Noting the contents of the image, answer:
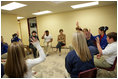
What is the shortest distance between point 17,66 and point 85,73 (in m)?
0.84

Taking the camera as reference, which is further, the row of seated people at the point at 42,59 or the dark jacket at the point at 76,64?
the dark jacket at the point at 76,64

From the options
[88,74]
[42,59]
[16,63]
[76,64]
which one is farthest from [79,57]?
[16,63]

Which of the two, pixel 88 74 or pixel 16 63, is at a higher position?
pixel 16 63

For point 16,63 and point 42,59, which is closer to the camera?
point 16,63

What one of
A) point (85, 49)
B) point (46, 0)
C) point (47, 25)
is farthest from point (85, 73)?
point (47, 25)

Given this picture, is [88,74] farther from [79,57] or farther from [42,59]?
[42,59]

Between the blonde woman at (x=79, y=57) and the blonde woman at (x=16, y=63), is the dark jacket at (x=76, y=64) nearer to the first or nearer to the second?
the blonde woman at (x=79, y=57)

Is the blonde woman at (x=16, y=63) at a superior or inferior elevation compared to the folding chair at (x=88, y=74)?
superior

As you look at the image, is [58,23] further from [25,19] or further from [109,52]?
[109,52]

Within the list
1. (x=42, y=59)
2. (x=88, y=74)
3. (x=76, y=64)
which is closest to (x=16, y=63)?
(x=42, y=59)

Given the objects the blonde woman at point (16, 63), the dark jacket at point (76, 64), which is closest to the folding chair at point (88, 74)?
the dark jacket at point (76, 64)

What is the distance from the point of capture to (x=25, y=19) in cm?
713

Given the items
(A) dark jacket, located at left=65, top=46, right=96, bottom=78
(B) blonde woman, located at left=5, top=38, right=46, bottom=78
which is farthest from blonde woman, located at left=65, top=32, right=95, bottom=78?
(B) blonde woman, located at left=5, top=38, right=46, bottom=78

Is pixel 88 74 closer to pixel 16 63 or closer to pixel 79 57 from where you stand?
pixel 79 57
